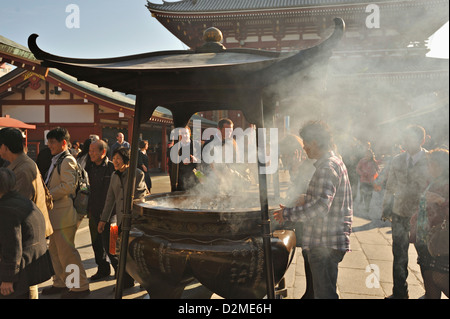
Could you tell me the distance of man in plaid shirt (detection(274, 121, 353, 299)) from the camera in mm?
2293

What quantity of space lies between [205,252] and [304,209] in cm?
80

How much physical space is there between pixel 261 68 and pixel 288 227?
1508mm

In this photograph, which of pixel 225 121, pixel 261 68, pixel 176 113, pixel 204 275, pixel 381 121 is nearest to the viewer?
pixel 261 68

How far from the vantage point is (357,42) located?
15.0m

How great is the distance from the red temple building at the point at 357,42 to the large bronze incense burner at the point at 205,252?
9905 mm

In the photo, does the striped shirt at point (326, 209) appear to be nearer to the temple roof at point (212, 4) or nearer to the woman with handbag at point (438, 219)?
the woman with handbag at point (438, 219)

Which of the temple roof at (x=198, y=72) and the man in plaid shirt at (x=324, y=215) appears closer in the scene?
the temple roof at (x=198, y=72)

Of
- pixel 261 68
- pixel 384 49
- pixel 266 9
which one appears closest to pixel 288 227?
pixel 261 68

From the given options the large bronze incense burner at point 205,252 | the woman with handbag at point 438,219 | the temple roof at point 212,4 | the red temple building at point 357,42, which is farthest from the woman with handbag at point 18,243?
the temple roof at point 212,4

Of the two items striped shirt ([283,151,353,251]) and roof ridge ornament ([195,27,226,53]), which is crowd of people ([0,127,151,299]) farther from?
striped shirt ([283,151,353,251])

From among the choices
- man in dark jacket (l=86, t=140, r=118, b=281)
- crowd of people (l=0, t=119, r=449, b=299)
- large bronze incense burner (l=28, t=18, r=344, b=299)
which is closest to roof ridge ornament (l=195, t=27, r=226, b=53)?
large bronze incense burner (l=28, t=18, r=344, b=299)

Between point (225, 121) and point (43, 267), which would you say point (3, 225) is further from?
point (225, 121)

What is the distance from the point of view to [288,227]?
292 cm

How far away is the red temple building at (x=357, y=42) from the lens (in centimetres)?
1306
